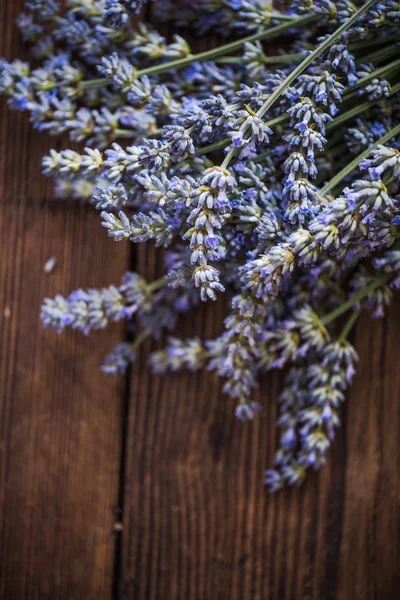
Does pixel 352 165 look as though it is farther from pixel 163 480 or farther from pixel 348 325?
pixel 163 480

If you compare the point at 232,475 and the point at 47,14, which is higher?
the point at 47,14

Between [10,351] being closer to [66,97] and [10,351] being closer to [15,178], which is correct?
[15,178]

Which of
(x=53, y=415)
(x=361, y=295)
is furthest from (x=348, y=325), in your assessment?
(x=53, y=415)

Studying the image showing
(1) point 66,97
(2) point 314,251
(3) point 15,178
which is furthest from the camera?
(3) point 15,178

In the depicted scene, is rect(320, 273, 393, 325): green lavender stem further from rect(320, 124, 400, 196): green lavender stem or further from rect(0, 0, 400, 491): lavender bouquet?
rect(320, 124, 400, 196): green lavender stem

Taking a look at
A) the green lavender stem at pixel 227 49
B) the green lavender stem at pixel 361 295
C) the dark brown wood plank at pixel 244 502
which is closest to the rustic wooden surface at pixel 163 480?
the dark brown wood plank at pixel 244 502

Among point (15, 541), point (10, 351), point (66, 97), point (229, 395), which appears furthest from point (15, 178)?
point (15, 541)
